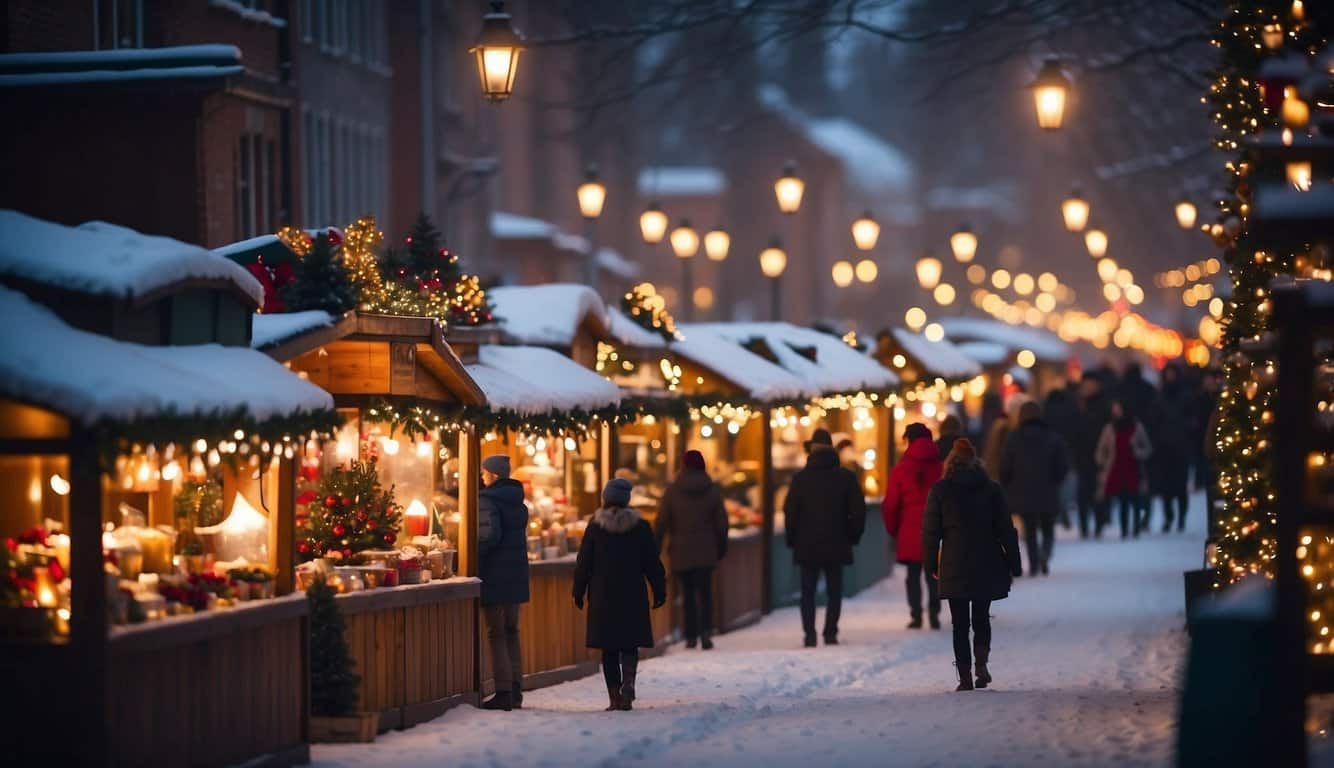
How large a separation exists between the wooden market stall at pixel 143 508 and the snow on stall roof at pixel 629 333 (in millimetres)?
9467

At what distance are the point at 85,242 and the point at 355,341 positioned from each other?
376 centimetres

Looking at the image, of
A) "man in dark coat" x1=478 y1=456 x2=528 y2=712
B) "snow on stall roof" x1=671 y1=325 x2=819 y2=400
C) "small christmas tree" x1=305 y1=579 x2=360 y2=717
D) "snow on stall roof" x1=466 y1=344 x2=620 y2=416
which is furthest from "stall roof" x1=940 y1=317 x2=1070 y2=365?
"small christmas tree" x1=305 y1=579 x2=360 y2=717

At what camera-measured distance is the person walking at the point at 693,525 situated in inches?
858

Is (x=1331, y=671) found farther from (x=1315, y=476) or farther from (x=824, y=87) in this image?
(x=824, y=87)

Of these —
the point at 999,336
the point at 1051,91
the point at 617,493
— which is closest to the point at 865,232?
the point at 999,336

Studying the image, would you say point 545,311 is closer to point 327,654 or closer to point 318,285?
point 318,285

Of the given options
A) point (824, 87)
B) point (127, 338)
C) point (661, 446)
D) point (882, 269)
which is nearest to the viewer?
point (127, 338)

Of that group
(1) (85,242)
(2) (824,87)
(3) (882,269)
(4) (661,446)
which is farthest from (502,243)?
(2) (824,87)

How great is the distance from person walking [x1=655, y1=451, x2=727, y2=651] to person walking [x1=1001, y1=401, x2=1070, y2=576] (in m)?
6.33

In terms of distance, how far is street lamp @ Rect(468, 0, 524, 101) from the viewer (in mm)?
19297

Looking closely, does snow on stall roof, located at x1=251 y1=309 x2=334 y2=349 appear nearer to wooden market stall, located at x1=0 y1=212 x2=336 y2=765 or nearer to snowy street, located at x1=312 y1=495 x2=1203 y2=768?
wooden market stall, located at x1=0 y1=212 x2=336 y2=765

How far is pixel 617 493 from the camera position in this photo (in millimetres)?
16609

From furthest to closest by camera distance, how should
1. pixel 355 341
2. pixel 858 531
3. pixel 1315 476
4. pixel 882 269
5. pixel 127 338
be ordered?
pixel 882 269
pixel 858 531
pixel 355 341
pixel 1315 476
pixel 127 338

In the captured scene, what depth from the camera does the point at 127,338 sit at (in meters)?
12.8
